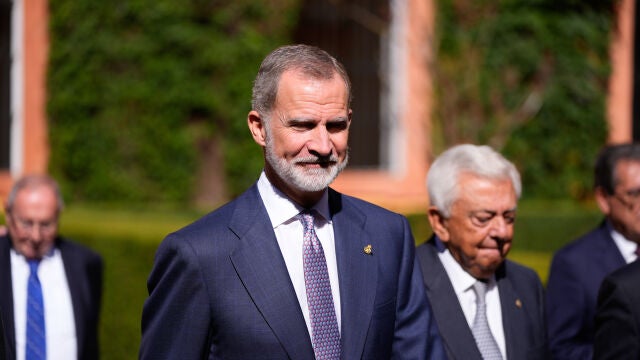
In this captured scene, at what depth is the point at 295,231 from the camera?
9.34ft

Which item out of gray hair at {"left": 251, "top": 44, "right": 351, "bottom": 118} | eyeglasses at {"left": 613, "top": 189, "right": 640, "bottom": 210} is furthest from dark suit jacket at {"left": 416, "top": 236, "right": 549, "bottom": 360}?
gray hair at {"left": 251, "top": 44, "right": 351, "bottom": 118}

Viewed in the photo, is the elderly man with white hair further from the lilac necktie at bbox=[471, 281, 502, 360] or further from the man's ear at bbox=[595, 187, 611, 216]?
the man's ear at bbox=[595, 187, 611, 216]

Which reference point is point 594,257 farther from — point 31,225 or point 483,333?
point 31,225

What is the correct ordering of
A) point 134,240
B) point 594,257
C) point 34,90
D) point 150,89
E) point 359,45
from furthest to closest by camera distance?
point 359,45 < point 34,90 < point 150,89 < point 134,240 < point 594,257

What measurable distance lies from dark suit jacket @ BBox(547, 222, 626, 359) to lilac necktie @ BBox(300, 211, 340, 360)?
1518 millimetres

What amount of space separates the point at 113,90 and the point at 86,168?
95 cm

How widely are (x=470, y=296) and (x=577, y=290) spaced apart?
586 millimetres

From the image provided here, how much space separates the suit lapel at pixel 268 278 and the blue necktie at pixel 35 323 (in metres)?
2.17

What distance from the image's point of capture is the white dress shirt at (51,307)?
4609 millimetres

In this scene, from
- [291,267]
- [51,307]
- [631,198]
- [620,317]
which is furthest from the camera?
[51,307]

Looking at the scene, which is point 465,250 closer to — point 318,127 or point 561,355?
point 561,355

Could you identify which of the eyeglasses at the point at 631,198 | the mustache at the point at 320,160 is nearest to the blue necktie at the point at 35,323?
the mustache at the point at 320,160

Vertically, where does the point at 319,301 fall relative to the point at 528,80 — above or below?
below

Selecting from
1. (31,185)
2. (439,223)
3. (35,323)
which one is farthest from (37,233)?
(439,223)
